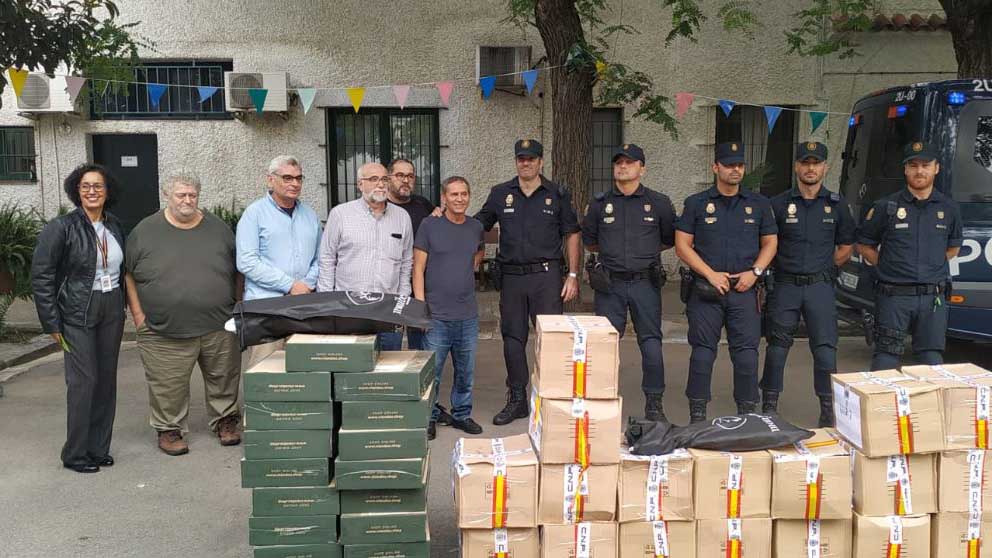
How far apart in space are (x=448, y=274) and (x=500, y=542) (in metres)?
2.35

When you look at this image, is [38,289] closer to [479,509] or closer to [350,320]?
[350,320]

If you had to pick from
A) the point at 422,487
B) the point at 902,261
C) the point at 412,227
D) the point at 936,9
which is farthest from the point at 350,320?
the point at 936,9

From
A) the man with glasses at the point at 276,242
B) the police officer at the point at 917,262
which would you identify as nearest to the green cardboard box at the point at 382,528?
the man with glasses at the point at 276,242

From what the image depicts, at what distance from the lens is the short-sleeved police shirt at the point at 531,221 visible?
568cm

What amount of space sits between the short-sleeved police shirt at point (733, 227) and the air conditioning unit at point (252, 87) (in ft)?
25.1

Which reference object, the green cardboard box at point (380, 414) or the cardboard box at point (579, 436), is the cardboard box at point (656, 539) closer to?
the cardboard box at point (579, 436)

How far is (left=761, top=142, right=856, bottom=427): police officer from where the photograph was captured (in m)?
5.36

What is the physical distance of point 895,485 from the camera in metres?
3.37

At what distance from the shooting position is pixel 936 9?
1197 cm

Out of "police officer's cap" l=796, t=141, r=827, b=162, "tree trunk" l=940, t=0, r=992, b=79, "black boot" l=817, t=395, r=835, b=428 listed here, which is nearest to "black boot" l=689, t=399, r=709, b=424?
"black boot" l=817, t=395, r=835, b=428

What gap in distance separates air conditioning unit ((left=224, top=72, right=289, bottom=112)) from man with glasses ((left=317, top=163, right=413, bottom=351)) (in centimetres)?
673

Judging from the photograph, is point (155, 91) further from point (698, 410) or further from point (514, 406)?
point (698, 410)

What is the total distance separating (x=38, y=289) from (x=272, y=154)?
7525 mm

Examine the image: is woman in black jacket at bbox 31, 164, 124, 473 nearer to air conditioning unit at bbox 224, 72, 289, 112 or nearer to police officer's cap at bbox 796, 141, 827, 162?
police officer's cap at bbox 796, 141, 827, 162
